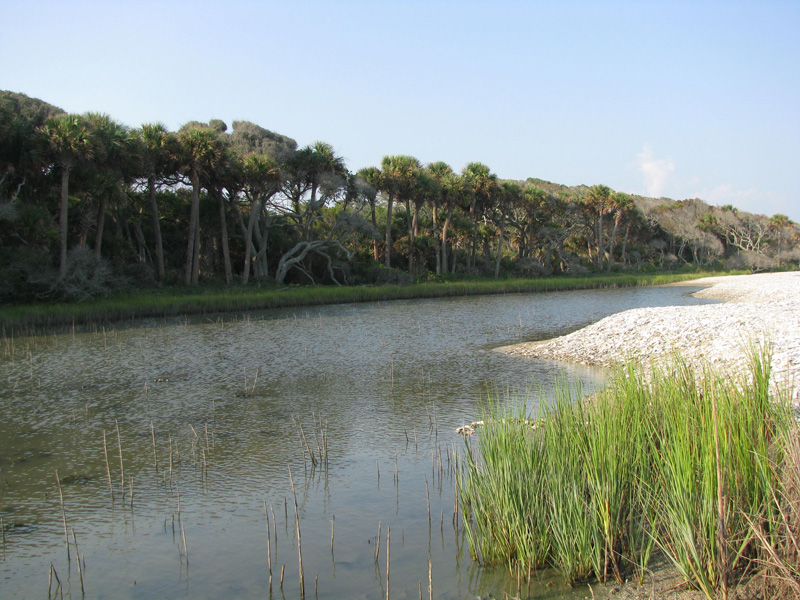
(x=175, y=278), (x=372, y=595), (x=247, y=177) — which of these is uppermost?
(x=247, y=177)

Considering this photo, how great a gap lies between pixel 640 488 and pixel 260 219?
38.7m

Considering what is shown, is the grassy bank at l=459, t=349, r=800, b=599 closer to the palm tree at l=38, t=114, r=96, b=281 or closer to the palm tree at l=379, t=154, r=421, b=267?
the palm tree at l=38, t=114, r=96, b=281

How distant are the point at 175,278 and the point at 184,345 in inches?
674

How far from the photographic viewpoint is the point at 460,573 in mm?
5422

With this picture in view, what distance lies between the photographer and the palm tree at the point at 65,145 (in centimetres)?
2614

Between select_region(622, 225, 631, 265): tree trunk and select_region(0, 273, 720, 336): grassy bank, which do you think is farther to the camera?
select_region(622, 225, 631, 265): tree trunk

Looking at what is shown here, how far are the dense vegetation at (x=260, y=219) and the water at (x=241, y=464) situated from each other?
35.7 feet

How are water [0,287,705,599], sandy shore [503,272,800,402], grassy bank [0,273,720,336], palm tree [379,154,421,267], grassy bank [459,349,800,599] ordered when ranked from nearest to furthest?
grassy bank [459,349,800,599], water [0,287,705,599], sandy shore [503,272,800,402], grassy bank [0,273,720,336], palm tree [379,154,421,267]

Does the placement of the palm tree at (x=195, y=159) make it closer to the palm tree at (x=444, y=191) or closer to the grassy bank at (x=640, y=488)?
the palm tree at (x=444, y=191)

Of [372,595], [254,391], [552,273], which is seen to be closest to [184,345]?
[254,391]

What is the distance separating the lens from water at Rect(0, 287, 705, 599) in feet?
18.4

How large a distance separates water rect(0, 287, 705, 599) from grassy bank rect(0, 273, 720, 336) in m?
4.75

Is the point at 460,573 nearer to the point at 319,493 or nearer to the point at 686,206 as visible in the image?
the point at 319,493

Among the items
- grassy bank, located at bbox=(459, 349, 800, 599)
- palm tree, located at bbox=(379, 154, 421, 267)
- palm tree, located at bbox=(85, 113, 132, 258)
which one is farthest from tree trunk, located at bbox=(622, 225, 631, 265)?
grassy bank, located at bbox=(459, 349, 800, 599)
